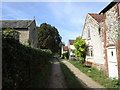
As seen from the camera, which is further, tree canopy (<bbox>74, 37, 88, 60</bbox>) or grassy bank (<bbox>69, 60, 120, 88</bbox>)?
tree canopy (<bbox>74, 37, 88, 60</bbox>)

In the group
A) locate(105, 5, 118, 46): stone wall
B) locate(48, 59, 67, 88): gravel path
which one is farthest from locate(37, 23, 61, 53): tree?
locate(105, 5, 118, 46): stone wall

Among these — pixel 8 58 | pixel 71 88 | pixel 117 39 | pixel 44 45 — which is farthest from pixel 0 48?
pixel 44 45

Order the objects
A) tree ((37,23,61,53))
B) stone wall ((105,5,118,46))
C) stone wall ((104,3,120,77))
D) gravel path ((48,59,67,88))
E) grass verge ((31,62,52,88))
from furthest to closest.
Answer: tree ((37,23,61,53)), stone wall ((105,5,118,46)), stone wall ((104,3,120,77)), gravel path ((48,59,67,88)), grass verge ((31,62,52,88))

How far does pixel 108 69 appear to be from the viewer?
9.23m

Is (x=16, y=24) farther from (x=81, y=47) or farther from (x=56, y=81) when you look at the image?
(x=56, y=81)

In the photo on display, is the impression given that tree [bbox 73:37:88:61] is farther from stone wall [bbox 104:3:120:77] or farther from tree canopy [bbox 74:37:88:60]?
stone wall [bbox 104:3:120:77]

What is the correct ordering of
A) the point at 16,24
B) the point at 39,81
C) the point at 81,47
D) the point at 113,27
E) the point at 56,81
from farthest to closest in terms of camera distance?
1. the point at 16,24
2. the point at 81,47
3. the point at 113,27
4. the point at 56,81
5. the point at 39,81

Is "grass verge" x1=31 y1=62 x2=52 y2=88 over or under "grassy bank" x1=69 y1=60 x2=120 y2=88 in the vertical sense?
over

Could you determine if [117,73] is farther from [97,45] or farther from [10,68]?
[10,68]

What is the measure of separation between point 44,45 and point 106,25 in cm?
2676

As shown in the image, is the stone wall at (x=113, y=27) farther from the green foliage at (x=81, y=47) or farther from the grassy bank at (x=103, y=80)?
the green foliage at (x=81, y=47)

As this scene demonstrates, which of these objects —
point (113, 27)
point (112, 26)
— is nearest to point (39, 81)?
point (113, 27)

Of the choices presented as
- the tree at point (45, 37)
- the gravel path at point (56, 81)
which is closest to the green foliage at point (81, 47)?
the gravel path at point (56, 81)

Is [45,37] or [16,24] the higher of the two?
[16,24]
